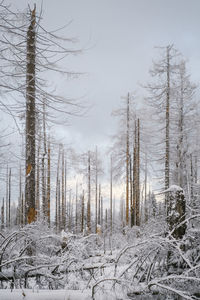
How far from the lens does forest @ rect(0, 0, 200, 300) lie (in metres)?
2.68

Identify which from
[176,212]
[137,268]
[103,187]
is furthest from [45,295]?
[103,187]

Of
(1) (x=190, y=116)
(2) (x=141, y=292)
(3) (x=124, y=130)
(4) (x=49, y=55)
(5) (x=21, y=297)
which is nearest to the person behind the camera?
(5) (x=21, y=297)

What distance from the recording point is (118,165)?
57.3ft

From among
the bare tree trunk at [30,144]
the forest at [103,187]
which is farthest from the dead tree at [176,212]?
the bare tree trunk at [30,144]

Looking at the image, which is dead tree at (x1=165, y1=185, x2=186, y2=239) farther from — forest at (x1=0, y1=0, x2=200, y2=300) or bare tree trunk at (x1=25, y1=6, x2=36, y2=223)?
bare tree trunk at (x1=25, y1=6, x2=36, y2=223)

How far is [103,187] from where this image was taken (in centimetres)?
3156

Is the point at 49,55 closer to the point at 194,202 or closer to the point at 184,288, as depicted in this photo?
the point at 194,202

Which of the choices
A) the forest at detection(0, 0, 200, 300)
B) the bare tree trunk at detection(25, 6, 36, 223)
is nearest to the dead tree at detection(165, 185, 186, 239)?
the forest at detection(0, 0, 200, 300)

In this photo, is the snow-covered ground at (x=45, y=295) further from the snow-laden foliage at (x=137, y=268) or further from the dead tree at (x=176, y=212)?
the dead tree at (x=176, y=212)

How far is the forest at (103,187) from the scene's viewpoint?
2684mm

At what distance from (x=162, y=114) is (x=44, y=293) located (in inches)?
569

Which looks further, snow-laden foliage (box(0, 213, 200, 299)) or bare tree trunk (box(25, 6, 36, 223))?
bare tree trunk (box(25, 6, 36, 223))

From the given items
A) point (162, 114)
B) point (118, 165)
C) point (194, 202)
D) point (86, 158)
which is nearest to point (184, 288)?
point (194, 202)

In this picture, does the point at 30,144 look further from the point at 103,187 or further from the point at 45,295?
the point at 103,187
